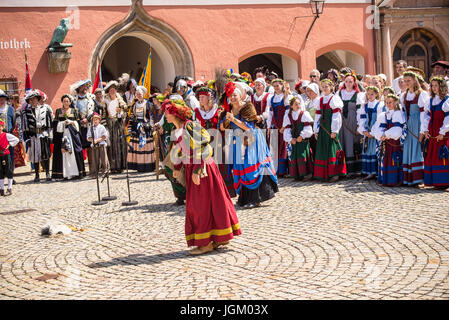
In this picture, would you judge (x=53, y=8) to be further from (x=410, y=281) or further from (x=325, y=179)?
(x=410, y=281)

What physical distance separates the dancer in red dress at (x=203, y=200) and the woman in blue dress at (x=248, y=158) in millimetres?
2017

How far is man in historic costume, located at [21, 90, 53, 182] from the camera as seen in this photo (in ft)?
43.1

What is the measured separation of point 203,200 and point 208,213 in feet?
0.47

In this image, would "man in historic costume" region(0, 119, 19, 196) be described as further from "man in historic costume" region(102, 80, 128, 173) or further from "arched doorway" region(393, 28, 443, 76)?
"arched doorway" region(393, 28, 443, 76)

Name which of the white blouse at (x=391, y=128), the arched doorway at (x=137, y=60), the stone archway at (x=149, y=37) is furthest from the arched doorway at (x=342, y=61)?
the white blouse at (x=391, y=128)

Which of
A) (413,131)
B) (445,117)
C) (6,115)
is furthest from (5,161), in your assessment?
(445,117)

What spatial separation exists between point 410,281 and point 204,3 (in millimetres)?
Answer: 15037

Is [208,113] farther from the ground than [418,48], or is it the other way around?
[418,48]

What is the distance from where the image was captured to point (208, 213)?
609cm

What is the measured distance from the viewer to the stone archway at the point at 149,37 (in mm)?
17516

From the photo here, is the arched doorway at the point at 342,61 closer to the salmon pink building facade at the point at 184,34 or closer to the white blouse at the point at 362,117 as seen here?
the salmon pink building facade at the point at 184,34

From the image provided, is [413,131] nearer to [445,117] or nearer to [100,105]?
[445,117]

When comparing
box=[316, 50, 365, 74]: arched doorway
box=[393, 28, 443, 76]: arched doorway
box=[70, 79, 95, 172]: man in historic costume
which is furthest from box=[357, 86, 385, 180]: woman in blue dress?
box=[393, 28, 443, 76]: arched doorway

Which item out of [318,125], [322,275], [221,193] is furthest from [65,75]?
[322,275]
